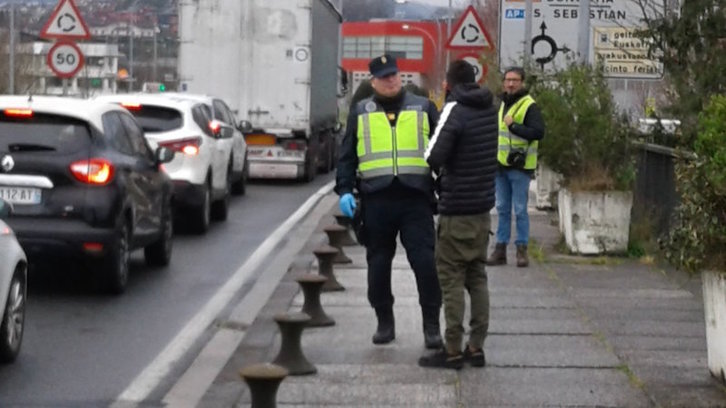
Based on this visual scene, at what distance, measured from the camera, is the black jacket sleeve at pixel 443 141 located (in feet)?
31.4

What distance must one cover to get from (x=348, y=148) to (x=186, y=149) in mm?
9360

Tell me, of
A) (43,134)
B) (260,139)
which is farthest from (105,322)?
(260,139)

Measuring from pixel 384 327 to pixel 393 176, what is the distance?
1.12 metres

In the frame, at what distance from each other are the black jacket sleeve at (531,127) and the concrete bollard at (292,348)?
217 inches

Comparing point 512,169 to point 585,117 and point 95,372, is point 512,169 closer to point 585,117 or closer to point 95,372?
point 585,117

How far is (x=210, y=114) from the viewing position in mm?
22516

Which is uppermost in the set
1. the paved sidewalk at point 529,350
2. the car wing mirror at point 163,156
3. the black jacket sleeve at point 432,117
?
the black jacket sleeve at point 432,117

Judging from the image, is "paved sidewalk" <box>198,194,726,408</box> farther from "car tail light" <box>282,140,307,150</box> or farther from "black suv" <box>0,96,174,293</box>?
"car tail light" <box>282,140,307,150</box>

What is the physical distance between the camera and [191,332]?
11.5 meters

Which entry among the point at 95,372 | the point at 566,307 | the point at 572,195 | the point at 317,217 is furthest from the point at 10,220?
the point at 317,217

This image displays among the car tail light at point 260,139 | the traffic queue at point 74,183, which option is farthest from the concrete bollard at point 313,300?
the car tail light at point 260,139

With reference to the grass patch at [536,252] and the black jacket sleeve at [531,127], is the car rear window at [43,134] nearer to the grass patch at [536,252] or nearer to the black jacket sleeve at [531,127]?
the black jacket sleeve at [531,127]

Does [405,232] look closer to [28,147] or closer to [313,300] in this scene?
[313,300]

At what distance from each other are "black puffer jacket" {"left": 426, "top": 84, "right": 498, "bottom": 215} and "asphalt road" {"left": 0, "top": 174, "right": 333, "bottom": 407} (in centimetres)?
225
